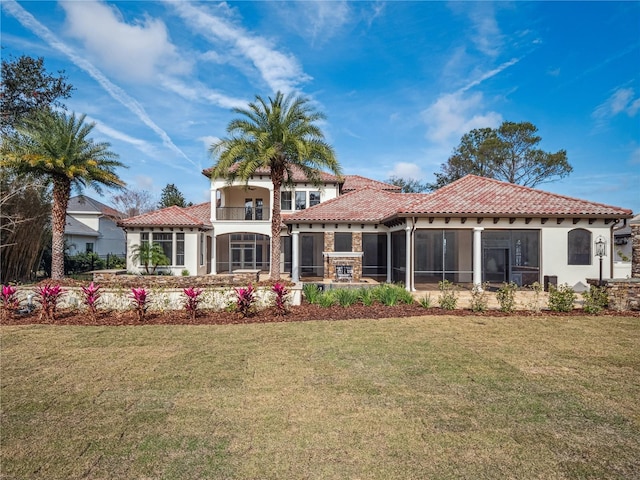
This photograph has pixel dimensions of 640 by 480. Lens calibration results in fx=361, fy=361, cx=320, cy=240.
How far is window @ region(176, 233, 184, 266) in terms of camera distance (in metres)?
23.0

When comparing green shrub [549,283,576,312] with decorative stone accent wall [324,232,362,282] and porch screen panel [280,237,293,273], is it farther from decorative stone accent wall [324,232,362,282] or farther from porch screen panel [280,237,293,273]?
porch screen panel [280,237,293,273]

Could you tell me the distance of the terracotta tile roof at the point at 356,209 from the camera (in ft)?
60.4

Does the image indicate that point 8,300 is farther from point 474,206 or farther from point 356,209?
point 474,206

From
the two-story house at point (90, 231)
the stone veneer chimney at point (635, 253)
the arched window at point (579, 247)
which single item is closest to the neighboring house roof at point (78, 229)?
the two-story house at point (90, 231)

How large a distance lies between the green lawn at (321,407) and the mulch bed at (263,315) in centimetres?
173

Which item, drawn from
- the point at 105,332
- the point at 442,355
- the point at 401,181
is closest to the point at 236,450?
the point at 442,355

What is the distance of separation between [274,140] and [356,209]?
610cm

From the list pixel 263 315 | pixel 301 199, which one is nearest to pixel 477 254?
pixel 263 315

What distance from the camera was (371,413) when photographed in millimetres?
4434

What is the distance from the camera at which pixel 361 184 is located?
29734 mm

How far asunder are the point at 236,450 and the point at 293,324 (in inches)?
231

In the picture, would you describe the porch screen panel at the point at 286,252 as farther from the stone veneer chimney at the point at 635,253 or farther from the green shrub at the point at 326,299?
the stone veneer chimney at the point at 635,253

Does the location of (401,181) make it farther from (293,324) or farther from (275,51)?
(293,324)

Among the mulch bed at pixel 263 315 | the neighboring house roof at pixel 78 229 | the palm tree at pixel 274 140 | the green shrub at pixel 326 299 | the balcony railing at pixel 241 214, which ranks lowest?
the mulch bed at pixel 263 315
